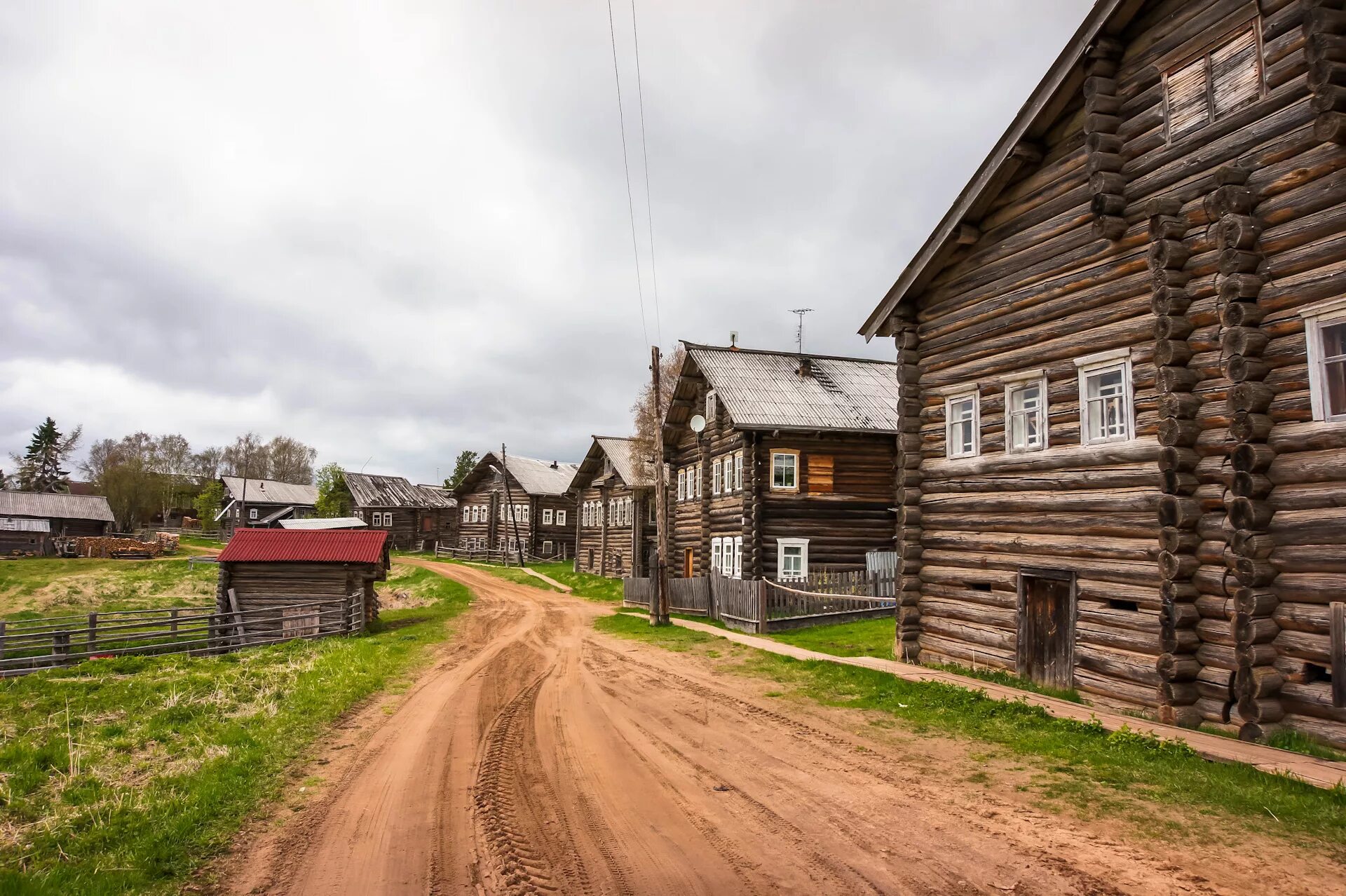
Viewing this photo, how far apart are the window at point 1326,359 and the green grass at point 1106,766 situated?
168 inches

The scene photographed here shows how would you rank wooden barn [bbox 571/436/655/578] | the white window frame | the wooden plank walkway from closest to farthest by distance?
the wooden plank walkway, the white window frame, wooden barn [bbox 571/436/655/578]

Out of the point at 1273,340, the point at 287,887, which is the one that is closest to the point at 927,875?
the point at 287,887

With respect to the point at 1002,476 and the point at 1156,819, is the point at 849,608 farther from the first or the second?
the point at 1156,819

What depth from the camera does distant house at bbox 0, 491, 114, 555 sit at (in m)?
60.5

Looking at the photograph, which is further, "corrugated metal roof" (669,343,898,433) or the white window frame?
"corrugated metal roof" (669,343,898,433)

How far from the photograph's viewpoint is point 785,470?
2755 centimetres

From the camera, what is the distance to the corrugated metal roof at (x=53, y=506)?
6419 centimetres

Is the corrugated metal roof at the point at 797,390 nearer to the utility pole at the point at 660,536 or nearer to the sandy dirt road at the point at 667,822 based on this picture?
the utility pole at the point at 660,536

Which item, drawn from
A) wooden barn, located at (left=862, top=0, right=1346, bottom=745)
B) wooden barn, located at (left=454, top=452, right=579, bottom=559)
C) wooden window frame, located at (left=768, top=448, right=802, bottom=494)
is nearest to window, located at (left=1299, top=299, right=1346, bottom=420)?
Answer: wooden barn, located at (left=862, top=0, right=1346, bottom=745)

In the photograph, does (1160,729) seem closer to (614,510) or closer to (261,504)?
(614,510)

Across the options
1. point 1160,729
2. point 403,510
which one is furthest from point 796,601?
point 403,510

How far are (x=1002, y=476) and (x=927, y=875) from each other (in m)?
9.15

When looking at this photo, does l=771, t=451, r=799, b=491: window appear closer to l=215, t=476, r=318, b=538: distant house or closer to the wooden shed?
the wooden shed

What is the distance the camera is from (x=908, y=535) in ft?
51.8
